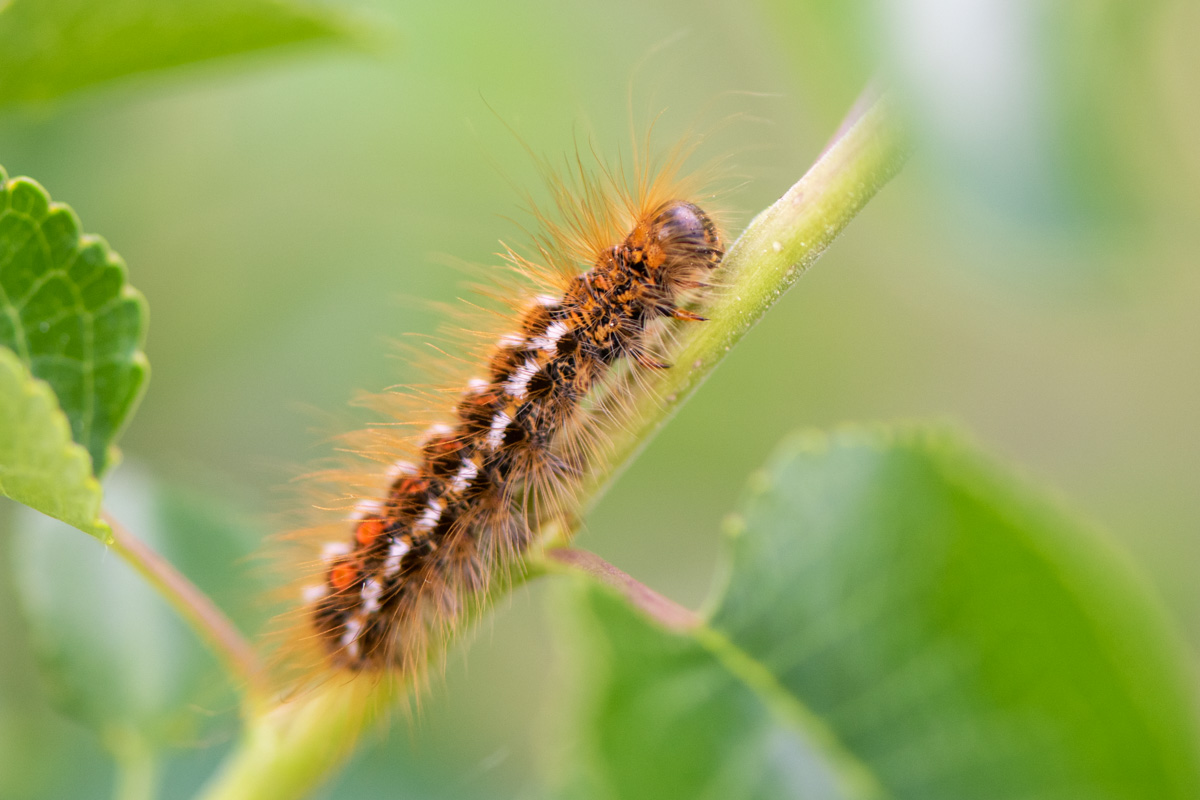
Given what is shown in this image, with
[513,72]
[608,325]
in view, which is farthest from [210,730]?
[513,72]

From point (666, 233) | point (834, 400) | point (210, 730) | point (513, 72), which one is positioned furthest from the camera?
point (834, 400)

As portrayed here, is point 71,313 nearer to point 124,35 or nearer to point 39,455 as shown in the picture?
point 39,455

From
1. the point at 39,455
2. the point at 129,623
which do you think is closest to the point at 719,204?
the point at 39,455

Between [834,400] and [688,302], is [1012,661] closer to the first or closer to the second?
[688,302]

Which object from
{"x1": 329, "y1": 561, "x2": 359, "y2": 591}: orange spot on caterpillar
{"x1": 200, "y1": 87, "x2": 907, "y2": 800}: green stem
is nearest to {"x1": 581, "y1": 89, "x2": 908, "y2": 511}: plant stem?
{"x1": 200, "y1": 87, "x2": 907, "y2": 800}: green stem

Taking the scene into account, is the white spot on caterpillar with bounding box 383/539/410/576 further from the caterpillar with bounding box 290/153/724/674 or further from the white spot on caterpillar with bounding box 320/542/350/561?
the white spot on caterpillar with bounding box 320/542/350/561
